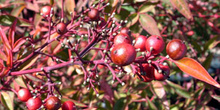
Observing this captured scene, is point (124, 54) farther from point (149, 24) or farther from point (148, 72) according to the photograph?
point (149, 24)

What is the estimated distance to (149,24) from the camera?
137cm

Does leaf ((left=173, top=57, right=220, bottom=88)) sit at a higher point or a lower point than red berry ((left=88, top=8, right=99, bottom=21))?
lower

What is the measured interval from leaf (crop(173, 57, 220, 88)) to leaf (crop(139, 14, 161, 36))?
423 millimetres

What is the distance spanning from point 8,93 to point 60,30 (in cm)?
51

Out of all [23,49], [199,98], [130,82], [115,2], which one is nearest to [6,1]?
[23,49]

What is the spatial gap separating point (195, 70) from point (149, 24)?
582 mm

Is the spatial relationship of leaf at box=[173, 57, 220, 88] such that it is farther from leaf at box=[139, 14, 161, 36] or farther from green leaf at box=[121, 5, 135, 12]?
green leaf at box=[121, 5, 135, 12]

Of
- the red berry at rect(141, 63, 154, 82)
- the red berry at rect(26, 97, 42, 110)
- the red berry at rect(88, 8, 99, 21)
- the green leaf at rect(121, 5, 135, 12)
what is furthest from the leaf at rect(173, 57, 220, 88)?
the green leaf at rect(121, 5, 135, 12)

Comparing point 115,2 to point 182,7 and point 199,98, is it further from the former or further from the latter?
point 199,98

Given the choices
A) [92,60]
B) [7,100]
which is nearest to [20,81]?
[7,100]

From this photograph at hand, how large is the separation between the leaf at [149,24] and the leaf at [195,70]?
423mm

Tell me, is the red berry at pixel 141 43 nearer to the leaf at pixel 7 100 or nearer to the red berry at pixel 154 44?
the red berry at pixel 154 44

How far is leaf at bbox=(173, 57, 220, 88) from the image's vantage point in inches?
32.2

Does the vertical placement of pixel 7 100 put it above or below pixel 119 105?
above
